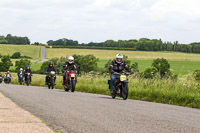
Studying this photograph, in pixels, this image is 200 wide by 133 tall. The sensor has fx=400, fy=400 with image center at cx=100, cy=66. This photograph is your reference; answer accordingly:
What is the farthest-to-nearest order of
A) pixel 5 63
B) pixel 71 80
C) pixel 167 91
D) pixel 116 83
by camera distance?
1. pixel 5 63
2. pixel 71 80
3. pixel 116 83
4. pixel 167 91

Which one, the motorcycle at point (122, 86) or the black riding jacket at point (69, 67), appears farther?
the black riding jacket at point (69, 67)

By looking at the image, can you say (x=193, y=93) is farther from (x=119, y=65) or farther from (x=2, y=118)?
(x=2, y=118)

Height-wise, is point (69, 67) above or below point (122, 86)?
above

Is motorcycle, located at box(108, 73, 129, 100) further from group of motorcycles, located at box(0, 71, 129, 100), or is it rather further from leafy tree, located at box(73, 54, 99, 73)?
leafy tree, located at box(73, 54, 99, 73)

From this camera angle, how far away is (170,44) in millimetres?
184625

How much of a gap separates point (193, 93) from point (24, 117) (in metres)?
7.26

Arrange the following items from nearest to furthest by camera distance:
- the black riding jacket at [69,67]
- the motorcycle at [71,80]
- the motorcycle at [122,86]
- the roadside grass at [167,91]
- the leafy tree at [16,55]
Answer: the roadside grass at [167,91] → the motorcycle at [122,86] → the motorcycle at [71,80] → the black riding jacket at [69,67] → the leafy tree at [16,55]

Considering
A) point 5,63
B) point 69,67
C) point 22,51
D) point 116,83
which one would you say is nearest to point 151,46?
point 22,51

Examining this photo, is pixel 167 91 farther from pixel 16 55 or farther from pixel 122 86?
pixel 16 55

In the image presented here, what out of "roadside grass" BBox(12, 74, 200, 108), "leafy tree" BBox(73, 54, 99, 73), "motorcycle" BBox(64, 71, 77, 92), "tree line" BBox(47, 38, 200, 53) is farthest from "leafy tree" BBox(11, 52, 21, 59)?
"roadside grass" BBox(12, 74, 200, 108)

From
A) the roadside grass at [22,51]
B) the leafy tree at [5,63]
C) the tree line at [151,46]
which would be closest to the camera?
the leafy tree at [5,63]

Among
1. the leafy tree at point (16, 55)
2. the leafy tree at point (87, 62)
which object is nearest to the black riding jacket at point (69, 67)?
the leafy tree at point (87, 62)

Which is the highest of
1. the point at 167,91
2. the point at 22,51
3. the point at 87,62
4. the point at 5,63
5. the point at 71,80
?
the point at 167,91

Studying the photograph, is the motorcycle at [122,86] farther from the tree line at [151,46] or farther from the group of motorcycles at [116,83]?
the tree line at [151,46]
